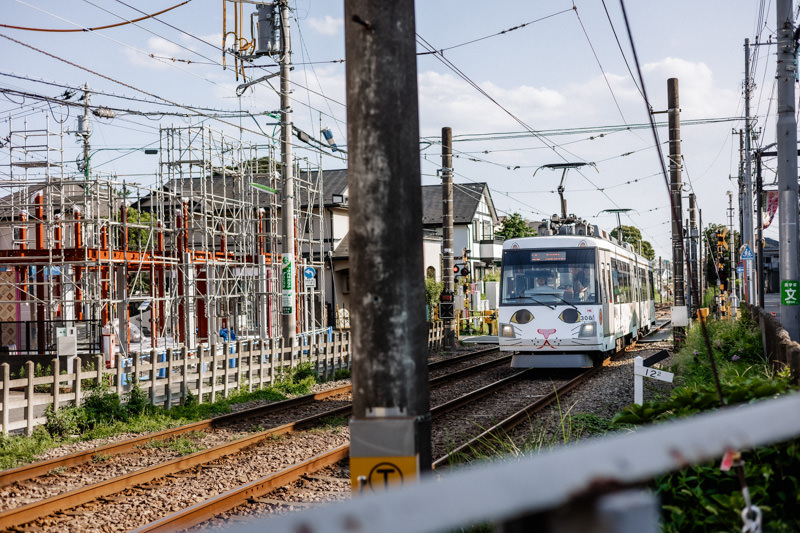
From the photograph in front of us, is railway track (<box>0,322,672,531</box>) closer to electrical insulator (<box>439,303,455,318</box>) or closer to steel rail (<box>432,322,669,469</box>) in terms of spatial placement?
steel rail (<box>432,322,669,469</box>)

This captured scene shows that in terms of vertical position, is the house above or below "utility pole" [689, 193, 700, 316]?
above

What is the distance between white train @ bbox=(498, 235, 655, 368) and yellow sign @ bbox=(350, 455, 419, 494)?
1614 centimetres

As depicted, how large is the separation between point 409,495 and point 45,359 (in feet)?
72.5

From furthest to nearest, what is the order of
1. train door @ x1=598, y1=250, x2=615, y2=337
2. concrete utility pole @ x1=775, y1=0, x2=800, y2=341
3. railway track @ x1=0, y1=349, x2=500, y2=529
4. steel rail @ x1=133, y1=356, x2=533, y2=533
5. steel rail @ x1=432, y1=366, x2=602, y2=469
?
train door @ x1=598, y1=250, x2=615, y2=337 → concrete utility pole @ x1=775, y1=0, x2=800, y2=341 → steel rail @ x1=432, y1=366, x2=602, y2=469 → railway track @ x1=0, y1=349, x2=500, y2=529 → steel rail @ x1=133, y1=356, x2=533, y2=533

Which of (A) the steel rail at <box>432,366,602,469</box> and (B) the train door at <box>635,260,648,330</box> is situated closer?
(A) the steel rail at <box>432,366,602,469</box>

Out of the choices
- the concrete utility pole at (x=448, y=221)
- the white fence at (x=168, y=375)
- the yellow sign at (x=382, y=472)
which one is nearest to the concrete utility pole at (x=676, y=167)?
the concrete utility pole at (x=448, y=221)

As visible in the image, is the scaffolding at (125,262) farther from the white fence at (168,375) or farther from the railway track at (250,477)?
the railway track at (250,477)

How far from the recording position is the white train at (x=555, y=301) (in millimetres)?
19156

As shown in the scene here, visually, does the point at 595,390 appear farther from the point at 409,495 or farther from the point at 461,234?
the point at 461,234

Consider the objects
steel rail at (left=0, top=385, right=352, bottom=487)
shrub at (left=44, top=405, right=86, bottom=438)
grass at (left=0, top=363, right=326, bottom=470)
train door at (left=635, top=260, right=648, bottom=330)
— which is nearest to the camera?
steel rail at (left=0, top=385, right=352, bottom=487)

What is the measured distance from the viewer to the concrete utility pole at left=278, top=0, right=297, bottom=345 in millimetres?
20062

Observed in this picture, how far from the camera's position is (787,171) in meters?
13.3

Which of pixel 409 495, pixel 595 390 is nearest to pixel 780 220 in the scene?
pixel 595 390

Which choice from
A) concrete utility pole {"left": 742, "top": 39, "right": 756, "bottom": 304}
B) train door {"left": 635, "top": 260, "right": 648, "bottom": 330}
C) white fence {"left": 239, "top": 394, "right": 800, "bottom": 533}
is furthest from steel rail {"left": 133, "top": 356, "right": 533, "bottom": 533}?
concrete utility pole {"left": 742, "top": 39, "right": 756, "bottom": 304}
